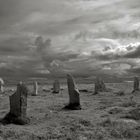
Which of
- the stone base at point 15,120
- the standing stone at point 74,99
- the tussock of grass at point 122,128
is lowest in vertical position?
the tussock of grass at point 122,128

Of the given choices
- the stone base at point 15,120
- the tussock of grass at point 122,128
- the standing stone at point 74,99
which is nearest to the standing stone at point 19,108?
the stone base at point 15,120

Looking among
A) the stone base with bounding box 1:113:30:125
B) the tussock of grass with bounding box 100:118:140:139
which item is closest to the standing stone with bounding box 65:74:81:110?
the tussock of grass with bounding box 100:118:140:139

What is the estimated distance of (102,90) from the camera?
49.2 meters

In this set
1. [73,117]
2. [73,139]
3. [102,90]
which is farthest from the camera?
[102,90]

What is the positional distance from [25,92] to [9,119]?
1.94 metres

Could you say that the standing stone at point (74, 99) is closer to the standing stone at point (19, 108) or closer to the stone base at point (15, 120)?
the standing stone at point (19, 108)

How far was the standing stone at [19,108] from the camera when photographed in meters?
18.4

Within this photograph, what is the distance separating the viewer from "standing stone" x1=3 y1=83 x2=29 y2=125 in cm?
1839

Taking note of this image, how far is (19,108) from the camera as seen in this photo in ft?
60.6

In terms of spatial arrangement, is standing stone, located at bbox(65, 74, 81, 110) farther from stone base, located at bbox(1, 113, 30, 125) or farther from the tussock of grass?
stone base, located at bbox(1, 113, 30, 125)

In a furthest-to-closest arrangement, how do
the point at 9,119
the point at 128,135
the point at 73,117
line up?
the point at 73,117, the point at 9,119, the point at 128,135

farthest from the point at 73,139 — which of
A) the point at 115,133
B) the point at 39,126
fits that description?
the point at 39,126

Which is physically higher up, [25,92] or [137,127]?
[25,92]

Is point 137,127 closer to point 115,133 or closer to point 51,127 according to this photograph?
point 115,133
